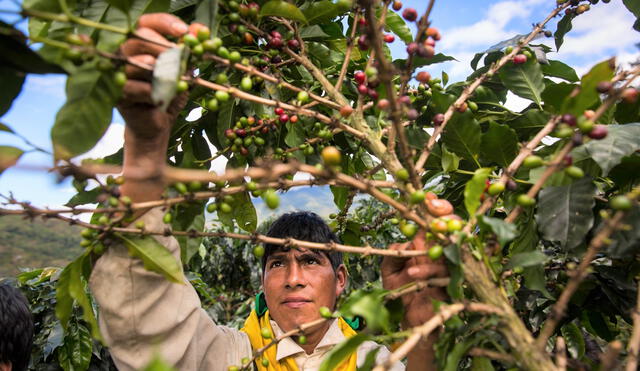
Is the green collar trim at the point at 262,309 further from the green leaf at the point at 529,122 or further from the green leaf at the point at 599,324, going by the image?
the green leaf at the point at 529,122

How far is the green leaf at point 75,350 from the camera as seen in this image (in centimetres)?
372

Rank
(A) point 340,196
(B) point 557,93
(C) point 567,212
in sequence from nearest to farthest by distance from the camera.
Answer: (C) point 567,212 → (B) point 557,93 → (A) point 340,196

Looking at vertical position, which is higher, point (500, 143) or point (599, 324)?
point (500, 143)

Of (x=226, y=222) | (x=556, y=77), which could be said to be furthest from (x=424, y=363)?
(x=556, y=77)

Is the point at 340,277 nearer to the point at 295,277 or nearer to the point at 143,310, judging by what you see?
the point at 295,277

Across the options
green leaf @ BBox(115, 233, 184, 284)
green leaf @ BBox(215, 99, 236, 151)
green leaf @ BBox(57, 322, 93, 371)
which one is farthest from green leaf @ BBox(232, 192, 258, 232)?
green leaf @ BBox(57, 322, 93, 371)

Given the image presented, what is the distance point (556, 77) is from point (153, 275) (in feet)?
5.69

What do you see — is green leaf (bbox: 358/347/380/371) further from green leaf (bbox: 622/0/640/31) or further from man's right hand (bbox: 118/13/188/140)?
green leaf (bbox: 622/0/640/31)

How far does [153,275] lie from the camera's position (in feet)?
5.07

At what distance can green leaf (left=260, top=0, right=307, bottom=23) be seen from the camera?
1356 millimetres

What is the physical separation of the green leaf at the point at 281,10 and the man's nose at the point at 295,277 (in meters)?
1.41

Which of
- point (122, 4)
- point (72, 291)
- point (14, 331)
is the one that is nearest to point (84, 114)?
point (122, 4)

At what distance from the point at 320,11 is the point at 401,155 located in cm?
62

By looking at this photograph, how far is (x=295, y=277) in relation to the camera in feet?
7.73
